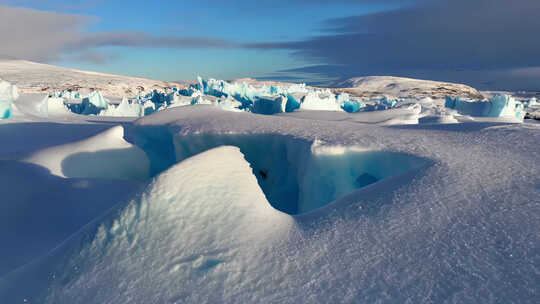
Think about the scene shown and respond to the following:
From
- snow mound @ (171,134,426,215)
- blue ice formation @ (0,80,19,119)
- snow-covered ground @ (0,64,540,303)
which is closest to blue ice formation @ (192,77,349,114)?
blue ice formation @ (0,80,19,119)

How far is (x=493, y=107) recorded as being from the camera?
11312 millimetres

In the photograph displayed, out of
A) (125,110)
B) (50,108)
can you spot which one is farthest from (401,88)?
(50,108)

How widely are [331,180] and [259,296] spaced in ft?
4.89

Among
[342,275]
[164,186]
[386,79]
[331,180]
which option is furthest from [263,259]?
[386,79]

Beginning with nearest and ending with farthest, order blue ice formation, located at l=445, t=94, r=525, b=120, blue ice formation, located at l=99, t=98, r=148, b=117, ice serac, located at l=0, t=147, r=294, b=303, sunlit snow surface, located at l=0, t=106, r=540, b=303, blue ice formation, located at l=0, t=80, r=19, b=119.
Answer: sunlit snow surface, located at l=0, t=106, r=540, b=303 → ice serac, located at l=0, t=147, r=294, b=303 → blue ice formation, located at l=0, t=80, r=19, b=119 → blue ice formation, located at l=99, t=98, r=148, b=117 → blue ice formation, located at l=445, t=94, r=525, b=120

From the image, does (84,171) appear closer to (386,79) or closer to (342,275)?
(342,275)

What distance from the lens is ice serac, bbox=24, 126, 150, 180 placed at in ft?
9.70

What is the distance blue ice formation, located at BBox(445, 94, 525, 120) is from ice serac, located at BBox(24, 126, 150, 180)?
36.5 feet

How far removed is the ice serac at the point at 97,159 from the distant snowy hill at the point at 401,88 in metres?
A: 47.0

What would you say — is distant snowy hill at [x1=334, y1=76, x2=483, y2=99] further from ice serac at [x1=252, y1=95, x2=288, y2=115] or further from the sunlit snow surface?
the sunlit snow surface

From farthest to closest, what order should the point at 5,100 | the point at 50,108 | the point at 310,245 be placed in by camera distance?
the point at 50,108 < the point at 5,100 < the point at 310,245

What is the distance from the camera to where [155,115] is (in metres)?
4.20

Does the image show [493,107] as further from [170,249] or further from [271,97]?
[170,249]

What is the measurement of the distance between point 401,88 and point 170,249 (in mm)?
56147
